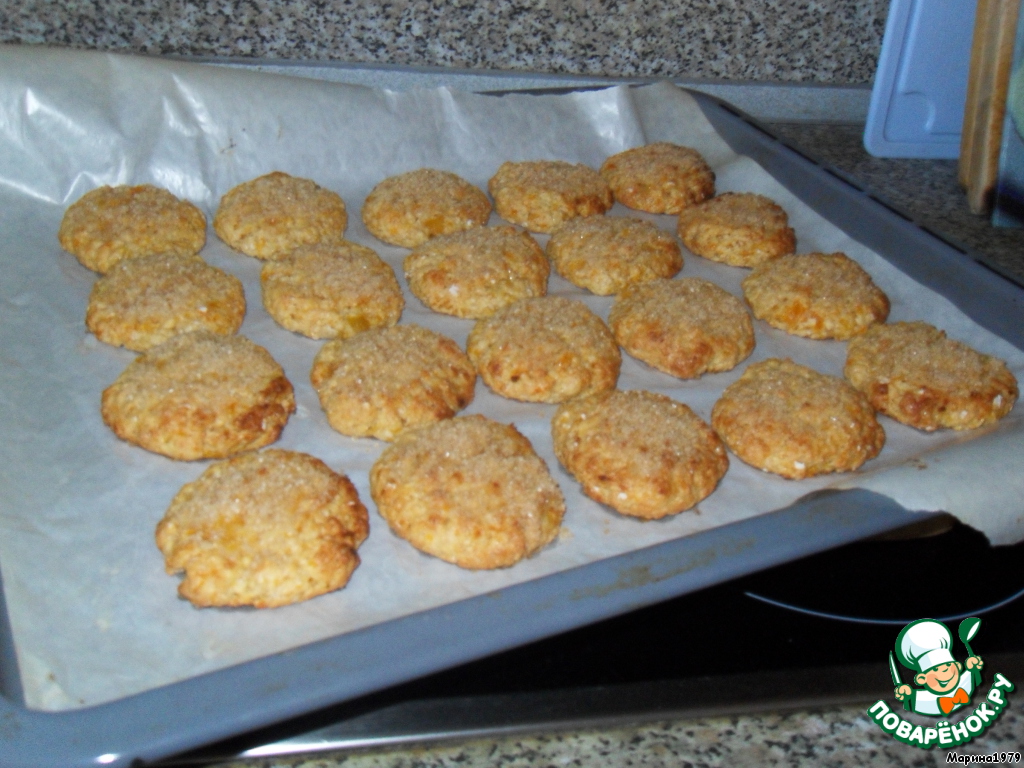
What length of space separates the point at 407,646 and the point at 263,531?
328mm

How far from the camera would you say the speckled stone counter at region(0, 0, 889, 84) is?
213 cm

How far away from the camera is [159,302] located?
172 centimetres

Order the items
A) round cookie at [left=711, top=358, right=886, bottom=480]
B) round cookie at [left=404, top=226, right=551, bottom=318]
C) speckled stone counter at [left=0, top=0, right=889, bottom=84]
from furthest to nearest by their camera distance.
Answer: speckled stone counter at [left=0, top=0, right=889, bottom=84] → round cookie at [left=404, top=226, right=551, bottom=318] → round cookie at [left=711, top=358, right=886, bottom=480]

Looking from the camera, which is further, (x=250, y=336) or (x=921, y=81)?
(x=921, y=81)

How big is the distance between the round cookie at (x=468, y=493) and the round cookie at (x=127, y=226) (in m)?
0.76

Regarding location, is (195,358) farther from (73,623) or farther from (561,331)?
(561,331)

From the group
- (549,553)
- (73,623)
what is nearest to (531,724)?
(549,553)

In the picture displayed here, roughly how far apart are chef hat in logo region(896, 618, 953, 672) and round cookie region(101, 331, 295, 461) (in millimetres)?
1029

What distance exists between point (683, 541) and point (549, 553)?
8.6 inches

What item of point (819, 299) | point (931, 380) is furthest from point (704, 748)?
point (819, 299)

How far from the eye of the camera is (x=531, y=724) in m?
1.18

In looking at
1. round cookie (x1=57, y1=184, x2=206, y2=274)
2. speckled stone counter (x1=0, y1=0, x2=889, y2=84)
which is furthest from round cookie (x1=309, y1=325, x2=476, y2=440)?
speckled stone counter (x1=0, y1=0, x2=889, y2=84)

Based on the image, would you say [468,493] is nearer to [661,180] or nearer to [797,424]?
[797,424]

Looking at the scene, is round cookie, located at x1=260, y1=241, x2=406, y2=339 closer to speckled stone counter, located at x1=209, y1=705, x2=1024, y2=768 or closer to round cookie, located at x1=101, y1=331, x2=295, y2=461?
round cookie, located at x1=101, y1=331, x2=295, y2=461
